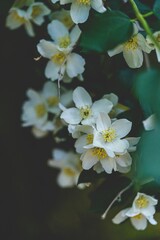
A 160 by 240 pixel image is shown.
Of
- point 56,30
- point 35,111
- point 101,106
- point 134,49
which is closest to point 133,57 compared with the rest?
point 134,49

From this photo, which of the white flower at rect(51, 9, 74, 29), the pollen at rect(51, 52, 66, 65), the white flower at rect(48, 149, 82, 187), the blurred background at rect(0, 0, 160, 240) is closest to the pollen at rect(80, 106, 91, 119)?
the pollen at rect(51, 52, 66, 65)

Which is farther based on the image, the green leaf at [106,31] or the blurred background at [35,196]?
the blurred background at [35,196]

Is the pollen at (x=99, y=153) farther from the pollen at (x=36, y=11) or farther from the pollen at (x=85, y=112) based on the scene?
the pollen at (x=36, y=11)

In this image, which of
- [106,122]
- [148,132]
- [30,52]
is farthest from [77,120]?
[30,52]

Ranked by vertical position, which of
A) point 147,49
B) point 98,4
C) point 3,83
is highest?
point 98,4

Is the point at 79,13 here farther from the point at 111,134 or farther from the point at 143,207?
the point at 143,207

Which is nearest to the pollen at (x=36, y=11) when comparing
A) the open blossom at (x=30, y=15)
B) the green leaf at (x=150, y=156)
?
the open blossom at (x=30, y=15)

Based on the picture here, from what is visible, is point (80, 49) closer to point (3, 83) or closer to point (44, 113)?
point (44, 113)
